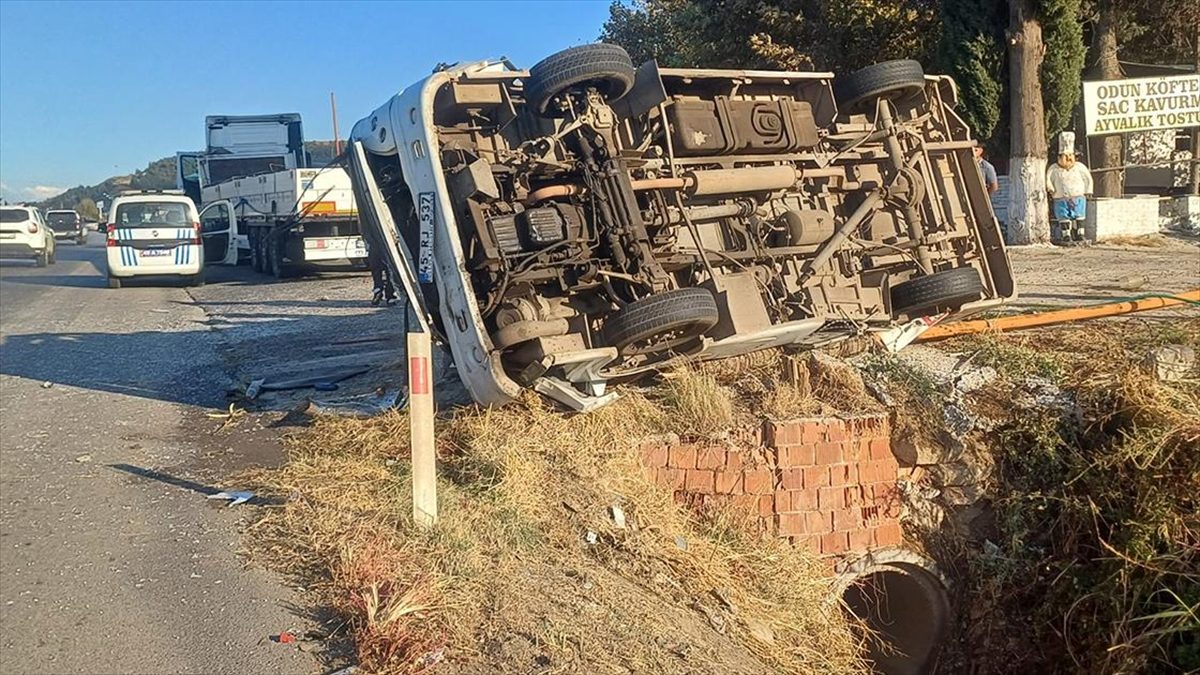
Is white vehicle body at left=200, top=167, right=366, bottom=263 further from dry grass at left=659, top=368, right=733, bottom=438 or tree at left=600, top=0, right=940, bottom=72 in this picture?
dry grass at left=659, top=368, right=733, bottom=438

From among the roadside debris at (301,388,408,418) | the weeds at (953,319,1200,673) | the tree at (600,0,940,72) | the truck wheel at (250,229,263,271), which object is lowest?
the weeds at (953,319,1200,673)

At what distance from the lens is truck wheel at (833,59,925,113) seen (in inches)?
285

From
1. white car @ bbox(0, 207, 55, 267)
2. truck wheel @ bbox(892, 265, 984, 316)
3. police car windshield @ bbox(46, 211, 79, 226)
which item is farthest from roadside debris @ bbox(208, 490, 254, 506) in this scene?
police car windshield @ bbox(46, 211, 79, 226)

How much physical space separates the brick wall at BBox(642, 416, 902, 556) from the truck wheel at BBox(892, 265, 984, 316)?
2.98ft

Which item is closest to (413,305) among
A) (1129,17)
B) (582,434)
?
(582,434)

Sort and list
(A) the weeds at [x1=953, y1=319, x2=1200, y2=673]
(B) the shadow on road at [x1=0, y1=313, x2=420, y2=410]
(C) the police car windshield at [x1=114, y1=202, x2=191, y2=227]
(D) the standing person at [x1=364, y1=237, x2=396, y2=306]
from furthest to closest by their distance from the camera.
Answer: (C) the police car windshield at [x1=114, y1=202, x2=191, y2=227] → (B) the shadow on road at [x1=0, y1=313, x2=420, y2=410] → (D) the standing person at [x1=364, y1=237, x2=396, y2=306] → (A) the weeds at [x1=953, y1=319, x2=1200, y2=673]

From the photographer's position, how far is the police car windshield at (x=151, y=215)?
19062 mm

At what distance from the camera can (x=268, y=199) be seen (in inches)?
800

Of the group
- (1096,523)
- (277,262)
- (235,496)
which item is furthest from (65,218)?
(1096,523)

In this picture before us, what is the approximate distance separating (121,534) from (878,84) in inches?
217

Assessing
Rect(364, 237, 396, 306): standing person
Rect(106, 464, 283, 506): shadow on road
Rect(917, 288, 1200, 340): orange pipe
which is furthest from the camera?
Rect(917, 288, 1200, 340): orange pipe

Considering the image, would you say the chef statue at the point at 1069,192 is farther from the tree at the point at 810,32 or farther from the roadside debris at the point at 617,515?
the roadside debris at the point at 617,515

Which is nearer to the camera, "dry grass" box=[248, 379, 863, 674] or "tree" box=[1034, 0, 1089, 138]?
"dry grass" box=[248, 379, 863, 674]

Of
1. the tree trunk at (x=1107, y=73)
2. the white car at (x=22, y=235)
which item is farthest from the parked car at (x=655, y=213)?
the white car at (x=22, y=235)
